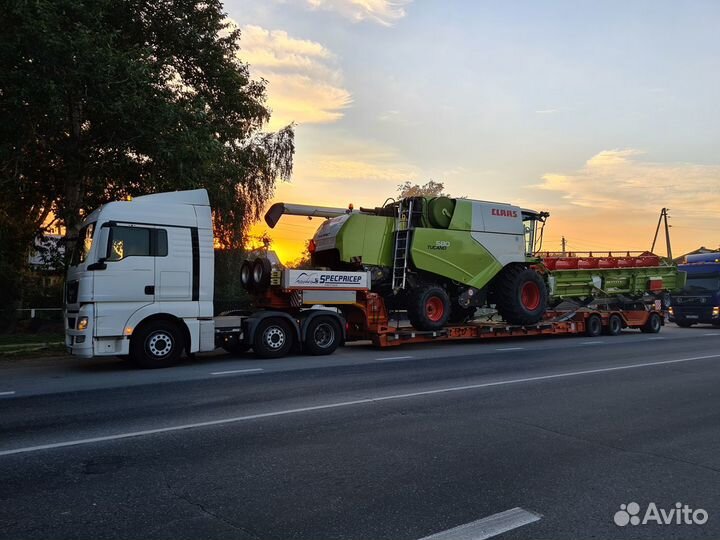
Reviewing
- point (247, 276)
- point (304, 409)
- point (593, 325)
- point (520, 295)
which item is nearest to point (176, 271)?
point (247, 276)

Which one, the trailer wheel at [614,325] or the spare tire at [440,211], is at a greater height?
the spare tire at [440,211]

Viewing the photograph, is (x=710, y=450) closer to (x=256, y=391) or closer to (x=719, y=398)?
(x=719, y=398)

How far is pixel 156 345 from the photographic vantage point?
10.9 metres

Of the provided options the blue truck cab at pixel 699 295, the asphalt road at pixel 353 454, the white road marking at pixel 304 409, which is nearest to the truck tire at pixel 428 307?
the asphalt road at pixel 353 454

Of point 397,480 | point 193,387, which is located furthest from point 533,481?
point 193,387

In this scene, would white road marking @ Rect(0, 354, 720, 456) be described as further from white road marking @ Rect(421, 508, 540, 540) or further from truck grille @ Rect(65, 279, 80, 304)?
truck grille @ Rect(65, 279, 80, 304)

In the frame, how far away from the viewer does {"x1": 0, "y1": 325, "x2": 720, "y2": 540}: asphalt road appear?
3.83m

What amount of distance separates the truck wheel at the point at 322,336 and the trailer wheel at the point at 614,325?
10.7 metres

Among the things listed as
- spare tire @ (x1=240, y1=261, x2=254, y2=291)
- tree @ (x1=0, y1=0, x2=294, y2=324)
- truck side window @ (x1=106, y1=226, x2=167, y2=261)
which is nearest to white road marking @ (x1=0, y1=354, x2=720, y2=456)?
truck side window @ (x1=106, y1=226, x2=167, y2=261)

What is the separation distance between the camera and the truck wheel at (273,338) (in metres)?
12.4

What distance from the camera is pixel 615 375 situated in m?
10.2

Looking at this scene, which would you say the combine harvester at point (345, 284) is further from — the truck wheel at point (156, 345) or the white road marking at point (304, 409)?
the white road marking at point (304, 409)

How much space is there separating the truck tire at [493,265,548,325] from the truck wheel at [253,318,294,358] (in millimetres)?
6651

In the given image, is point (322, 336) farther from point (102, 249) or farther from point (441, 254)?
point (102, 249)
